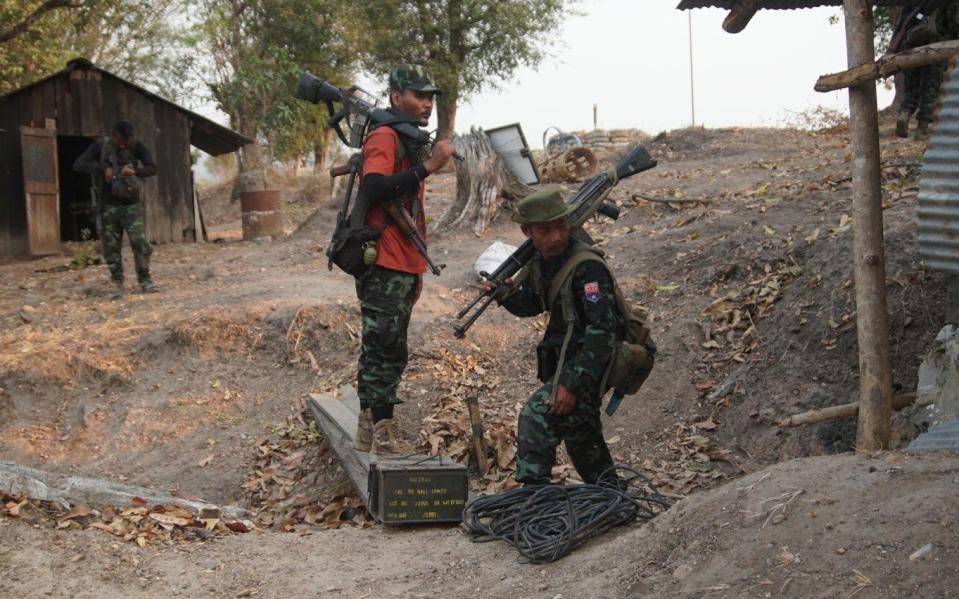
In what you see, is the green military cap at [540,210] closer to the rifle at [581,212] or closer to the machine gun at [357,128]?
the rifle at [581,212]

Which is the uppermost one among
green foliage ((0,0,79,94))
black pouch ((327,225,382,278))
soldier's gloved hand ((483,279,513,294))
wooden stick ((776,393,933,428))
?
green foliage ((0,0,79,94))

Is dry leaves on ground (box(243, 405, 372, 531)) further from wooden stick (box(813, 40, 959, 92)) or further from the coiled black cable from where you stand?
wooden stick (box(813, 40, 959, 92))

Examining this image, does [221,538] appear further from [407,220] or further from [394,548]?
[407,220]

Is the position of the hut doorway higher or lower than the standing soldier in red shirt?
higher

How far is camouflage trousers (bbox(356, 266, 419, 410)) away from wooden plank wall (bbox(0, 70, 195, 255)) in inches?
498

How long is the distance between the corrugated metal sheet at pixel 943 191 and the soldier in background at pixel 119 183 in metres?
8.54

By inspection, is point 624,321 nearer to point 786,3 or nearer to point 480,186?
point 786,3

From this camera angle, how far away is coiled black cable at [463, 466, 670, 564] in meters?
4.37

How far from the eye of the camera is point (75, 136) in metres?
16.7

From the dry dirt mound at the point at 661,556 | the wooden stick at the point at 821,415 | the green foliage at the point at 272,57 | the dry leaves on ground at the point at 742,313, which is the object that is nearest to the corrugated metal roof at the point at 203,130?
the green foliage at the point at 272,57

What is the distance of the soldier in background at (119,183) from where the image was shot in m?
11.0

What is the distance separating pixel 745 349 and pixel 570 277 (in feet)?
8.98

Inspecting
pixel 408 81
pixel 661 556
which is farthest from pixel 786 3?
pixel 661 556

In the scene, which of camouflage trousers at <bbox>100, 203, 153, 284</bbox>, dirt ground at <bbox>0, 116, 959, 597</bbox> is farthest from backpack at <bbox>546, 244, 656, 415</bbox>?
camouflage trousers at <bbox>100, 203, 153, 284</bbox>
